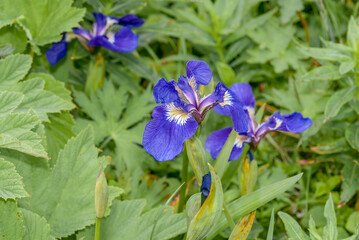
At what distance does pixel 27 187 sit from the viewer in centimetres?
181

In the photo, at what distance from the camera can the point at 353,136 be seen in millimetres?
2461

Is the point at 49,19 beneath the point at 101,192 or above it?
above

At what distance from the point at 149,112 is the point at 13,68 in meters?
0.94

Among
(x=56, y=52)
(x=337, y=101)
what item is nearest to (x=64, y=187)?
(x=56, y=52)

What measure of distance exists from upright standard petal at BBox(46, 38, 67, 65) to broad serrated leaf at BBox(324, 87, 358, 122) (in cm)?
147

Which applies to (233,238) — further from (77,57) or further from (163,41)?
(163,41)

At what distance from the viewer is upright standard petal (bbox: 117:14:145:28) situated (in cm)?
269

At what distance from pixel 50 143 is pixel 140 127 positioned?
54 cm

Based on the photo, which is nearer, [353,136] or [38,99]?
[38,99]

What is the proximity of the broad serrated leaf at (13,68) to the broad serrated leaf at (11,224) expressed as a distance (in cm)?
62

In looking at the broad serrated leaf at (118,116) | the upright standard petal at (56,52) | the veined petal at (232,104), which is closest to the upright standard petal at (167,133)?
the veined petal at (232,104)

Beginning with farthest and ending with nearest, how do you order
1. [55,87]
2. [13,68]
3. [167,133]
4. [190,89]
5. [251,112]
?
1. [55,87]
2. [251,112]
3. [13,68]
4. [190,89]
5. [167,133]

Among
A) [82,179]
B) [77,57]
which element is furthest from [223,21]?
[82,179]

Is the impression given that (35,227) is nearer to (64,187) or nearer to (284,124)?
(64,187)
